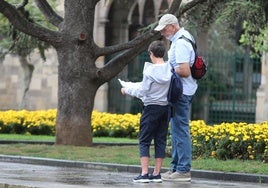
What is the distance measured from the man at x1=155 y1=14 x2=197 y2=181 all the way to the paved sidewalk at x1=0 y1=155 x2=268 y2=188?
262 mm

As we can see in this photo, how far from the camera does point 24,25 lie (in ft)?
55.8

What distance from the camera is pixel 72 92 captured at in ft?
56.9

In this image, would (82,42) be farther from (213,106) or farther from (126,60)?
(213,106)

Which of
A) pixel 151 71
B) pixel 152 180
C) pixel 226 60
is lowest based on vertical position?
pixel 152 180

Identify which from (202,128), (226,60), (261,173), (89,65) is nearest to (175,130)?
(261,173)

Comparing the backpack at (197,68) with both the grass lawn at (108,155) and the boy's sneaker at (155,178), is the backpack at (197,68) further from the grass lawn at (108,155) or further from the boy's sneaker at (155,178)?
the grass lawn at (108,155)

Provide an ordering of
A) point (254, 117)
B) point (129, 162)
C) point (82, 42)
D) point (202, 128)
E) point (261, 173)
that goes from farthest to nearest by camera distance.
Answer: point (254, 117)
point (82, 42)
point (202, 128)
point (129, 162)
point (261, 173)

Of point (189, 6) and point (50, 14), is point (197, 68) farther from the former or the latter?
point (50, 14)

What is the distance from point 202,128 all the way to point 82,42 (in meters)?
3.24

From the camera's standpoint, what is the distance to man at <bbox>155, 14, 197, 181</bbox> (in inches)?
438

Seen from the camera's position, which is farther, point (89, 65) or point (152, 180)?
point (89, 65)

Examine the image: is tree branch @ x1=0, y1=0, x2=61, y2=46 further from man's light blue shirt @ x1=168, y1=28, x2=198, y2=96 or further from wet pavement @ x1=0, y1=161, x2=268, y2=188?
man's light blue shirt @ x1=168, y1=28, x2=198, y2=96

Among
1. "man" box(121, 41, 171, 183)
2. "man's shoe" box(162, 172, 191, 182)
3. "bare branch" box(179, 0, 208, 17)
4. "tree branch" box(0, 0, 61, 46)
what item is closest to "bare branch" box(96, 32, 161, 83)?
"bare branch" box(179, 0, 208, 17)

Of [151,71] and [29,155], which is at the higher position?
[151,71]
